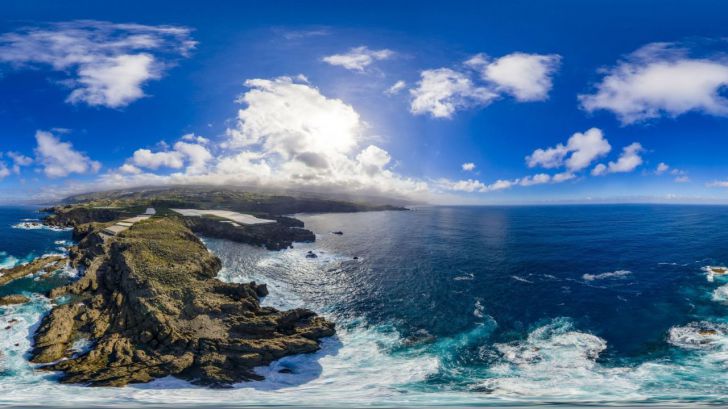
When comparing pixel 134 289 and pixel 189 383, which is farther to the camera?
pixel 134 289

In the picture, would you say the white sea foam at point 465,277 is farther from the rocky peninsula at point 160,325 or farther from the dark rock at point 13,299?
the dark rock at point 13,299

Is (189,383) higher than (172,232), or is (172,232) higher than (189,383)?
(172,232)

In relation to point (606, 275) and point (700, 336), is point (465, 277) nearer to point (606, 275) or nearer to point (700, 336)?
point (606, 275)

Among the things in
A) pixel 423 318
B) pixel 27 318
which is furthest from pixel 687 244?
pixel 27 318

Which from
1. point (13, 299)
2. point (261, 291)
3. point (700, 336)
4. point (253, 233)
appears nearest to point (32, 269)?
point (13, 299)

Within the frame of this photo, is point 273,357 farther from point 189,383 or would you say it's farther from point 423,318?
point 423,318

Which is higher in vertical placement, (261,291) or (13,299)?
(13,299)
